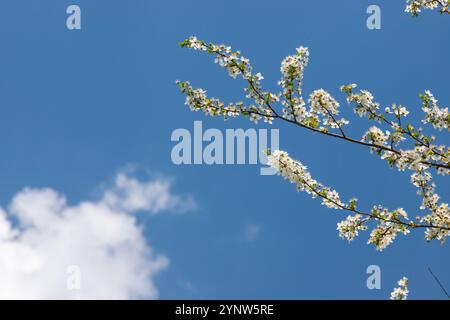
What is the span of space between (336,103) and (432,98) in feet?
4.36

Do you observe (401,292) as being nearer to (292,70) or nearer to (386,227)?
(386,227)

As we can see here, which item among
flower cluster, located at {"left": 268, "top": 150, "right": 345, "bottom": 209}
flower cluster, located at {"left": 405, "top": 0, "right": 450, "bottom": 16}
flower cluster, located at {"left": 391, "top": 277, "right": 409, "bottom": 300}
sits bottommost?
flower cluster, located at {"left": 391, "top": 277, "right": 409, "bottom": 300}

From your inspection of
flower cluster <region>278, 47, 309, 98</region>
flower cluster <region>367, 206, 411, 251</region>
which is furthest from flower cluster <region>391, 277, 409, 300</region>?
flower cluster <region>278, 47, 309, 98</region>

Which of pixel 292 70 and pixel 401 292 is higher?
pixel 292 70

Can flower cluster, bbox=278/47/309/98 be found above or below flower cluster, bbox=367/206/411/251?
above

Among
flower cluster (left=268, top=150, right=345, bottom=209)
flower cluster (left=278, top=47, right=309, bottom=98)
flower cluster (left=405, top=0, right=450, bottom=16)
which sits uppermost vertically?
flower cluster (left=405, top=0, right=450, bottom=16)

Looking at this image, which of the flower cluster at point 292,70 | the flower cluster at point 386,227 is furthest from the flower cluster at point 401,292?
the flower cluster at point 292,70

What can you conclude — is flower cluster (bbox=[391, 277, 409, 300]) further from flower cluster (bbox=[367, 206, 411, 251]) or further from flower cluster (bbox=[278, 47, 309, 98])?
flower cluster (bbox=[278, 47, 309, 98])

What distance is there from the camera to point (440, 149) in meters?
7.47

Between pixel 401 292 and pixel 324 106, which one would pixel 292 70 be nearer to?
pixel 324 106

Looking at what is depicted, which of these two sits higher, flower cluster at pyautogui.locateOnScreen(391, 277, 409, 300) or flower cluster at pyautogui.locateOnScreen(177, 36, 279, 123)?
flower cluster at pyautogui.locateOnScreen(177, 36, 279, 123)

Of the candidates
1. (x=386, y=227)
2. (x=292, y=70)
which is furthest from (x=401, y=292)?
(x=292, y=70)

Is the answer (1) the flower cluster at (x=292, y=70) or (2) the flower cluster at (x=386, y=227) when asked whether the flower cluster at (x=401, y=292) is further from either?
(1) the flower cluster at (x=292, y=70)
